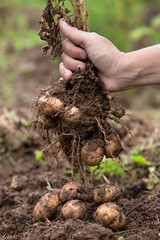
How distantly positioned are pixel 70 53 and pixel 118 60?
0.41 meters

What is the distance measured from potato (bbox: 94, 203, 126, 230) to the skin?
99cm

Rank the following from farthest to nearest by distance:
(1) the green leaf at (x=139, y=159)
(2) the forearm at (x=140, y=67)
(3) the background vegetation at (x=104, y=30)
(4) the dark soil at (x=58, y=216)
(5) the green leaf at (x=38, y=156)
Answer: (3) the background vegetation at (x=104, y=30)
(5) the green leaf at (x=38, y=156)
(1) the green leaf at (x=139, y=159)
(2) the forearm at (x=140, y=67)
(4) the dark soil at (x=58, y=216)

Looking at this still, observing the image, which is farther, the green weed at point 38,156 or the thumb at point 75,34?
the green weed at point 38,156

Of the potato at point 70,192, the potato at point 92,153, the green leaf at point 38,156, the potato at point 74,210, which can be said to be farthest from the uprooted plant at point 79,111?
the green leaf at point 38,156

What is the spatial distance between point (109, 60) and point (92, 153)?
29.8 inches

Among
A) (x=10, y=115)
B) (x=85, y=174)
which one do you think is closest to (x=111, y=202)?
(x=85, y=174)

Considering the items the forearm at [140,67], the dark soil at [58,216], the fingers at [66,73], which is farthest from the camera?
the fingers at [66,73]

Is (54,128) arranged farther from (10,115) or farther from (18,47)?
(18,47)

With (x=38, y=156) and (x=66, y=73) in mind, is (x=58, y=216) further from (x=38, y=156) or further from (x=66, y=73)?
(x=38, y=156)

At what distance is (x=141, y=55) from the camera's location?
2346 mm

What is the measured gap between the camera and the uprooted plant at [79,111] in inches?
91.5

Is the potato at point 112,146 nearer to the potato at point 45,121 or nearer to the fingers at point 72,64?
the potato at point 45,121

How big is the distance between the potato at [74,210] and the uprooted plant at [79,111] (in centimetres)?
31

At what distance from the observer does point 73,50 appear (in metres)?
2.43
